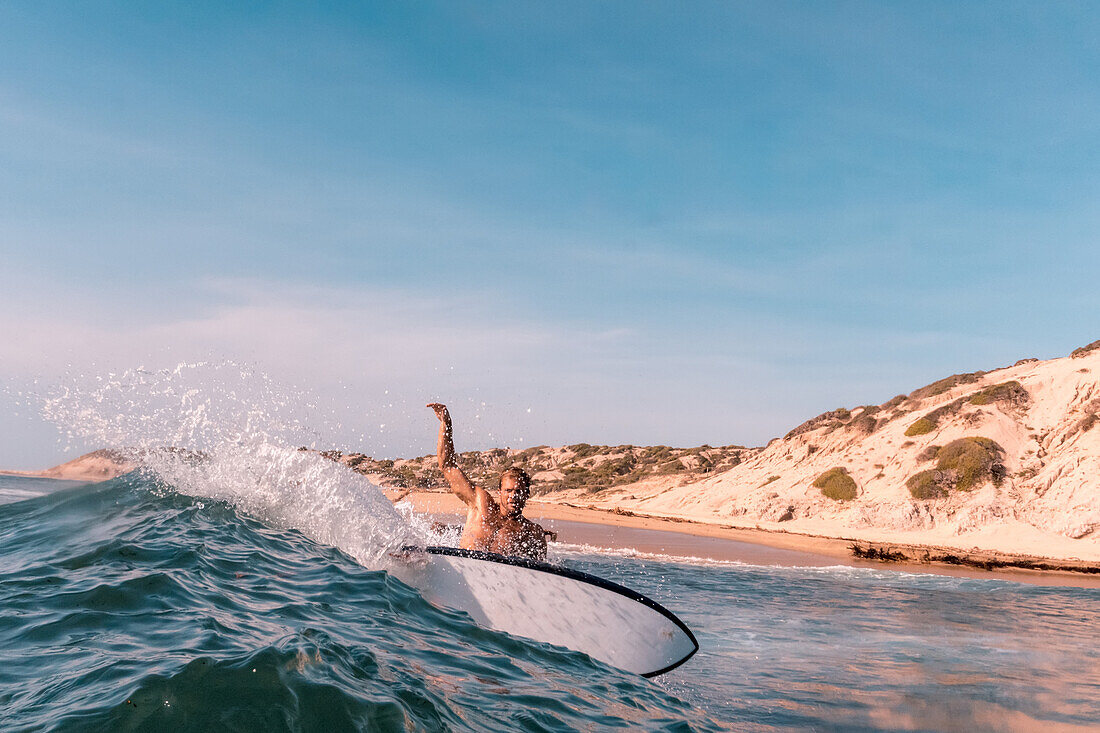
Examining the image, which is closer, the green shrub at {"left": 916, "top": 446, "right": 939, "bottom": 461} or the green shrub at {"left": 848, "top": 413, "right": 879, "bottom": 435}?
the green shrub at {"left": 916, "top": 446, "right": 939, "bottom": 461}

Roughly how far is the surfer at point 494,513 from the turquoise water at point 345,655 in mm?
1445

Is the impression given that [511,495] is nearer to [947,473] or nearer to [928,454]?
[947,473]

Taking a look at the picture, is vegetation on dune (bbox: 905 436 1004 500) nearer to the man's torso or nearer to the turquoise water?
the turquoise water

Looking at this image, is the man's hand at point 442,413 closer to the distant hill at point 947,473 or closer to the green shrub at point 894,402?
the distant hill at point 947,473

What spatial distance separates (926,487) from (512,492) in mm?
24927

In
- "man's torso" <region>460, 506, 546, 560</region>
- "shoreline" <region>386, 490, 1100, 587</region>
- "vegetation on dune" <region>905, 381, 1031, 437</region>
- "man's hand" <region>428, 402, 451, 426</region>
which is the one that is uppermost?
"vegetation on dune" <region>905, 381, 1031, 437</region>

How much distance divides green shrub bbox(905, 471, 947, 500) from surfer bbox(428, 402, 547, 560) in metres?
24.1

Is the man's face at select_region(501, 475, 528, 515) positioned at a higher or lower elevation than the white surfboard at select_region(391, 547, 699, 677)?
higher

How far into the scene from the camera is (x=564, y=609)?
6953 mm

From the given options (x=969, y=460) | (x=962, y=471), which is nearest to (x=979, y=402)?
(x=969, y=460)

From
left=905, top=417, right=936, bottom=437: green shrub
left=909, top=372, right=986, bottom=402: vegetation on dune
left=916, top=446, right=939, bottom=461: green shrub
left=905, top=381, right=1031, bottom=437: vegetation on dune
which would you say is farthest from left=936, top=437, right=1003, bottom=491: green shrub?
left=909, top=372, right=986, bottom=402: vegetation on dune

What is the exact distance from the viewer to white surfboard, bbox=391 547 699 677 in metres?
6.89

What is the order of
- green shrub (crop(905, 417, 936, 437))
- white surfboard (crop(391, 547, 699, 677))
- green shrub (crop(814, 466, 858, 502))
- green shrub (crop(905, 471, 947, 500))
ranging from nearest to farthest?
white surfboard (crop(391, 547, 699, 677))
green shrub (crop(905, 471, 947, 500))
green shrub (crop(814, 466, 858, 502))
green shrub (crop(905, 417, 936, 437))

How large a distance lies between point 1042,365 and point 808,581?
1131 inches
